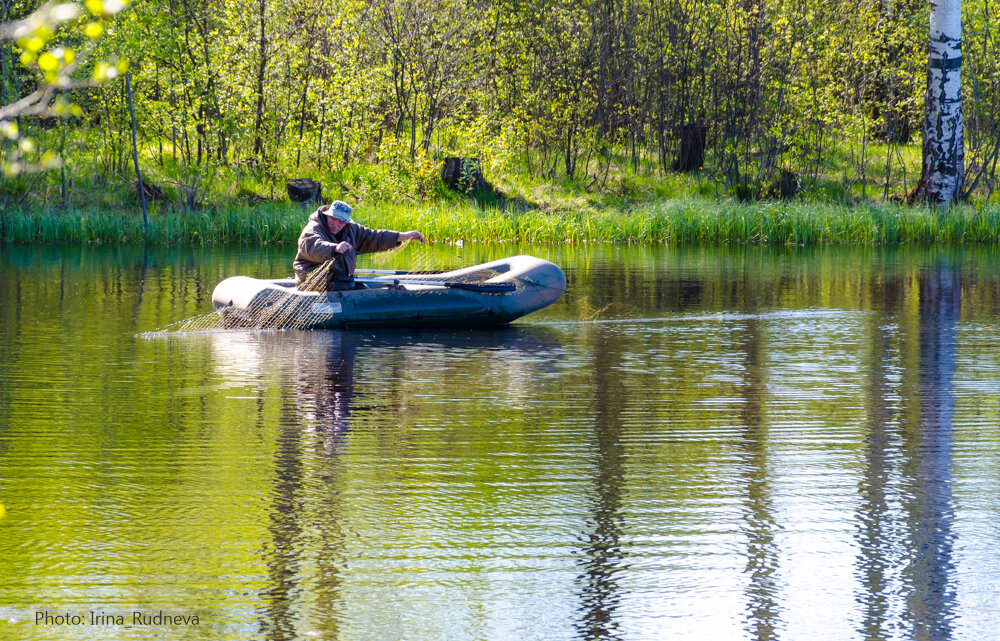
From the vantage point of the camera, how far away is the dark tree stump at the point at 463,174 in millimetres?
26969

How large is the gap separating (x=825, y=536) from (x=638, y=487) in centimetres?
105

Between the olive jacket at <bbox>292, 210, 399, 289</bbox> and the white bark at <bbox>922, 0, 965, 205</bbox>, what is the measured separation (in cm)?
1282

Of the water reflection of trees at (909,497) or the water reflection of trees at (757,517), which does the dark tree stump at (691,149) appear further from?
the water reflection of trees at (757,517)

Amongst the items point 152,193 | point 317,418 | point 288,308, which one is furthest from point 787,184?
point 317,418

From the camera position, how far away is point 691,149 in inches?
1136

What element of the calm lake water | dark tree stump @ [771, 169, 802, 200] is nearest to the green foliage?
dark tree stump @ [771, 169, 802, 200]

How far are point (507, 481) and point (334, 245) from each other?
6.44m

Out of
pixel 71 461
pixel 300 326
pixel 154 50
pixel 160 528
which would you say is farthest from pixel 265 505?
pixel 154 50

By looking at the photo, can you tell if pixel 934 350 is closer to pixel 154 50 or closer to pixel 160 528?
pixel 160 528

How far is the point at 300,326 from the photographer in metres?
12.6

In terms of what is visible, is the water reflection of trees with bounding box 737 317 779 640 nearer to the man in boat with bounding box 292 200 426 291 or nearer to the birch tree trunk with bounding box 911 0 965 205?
the man in boat with bounding box 292 200 426 291

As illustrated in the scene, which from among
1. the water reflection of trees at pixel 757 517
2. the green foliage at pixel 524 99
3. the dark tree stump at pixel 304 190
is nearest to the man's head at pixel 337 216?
the water reflection of trees at pixel 757 517

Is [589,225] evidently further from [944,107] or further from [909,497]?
[909,497]

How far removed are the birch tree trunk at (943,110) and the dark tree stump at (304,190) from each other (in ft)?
37.5
